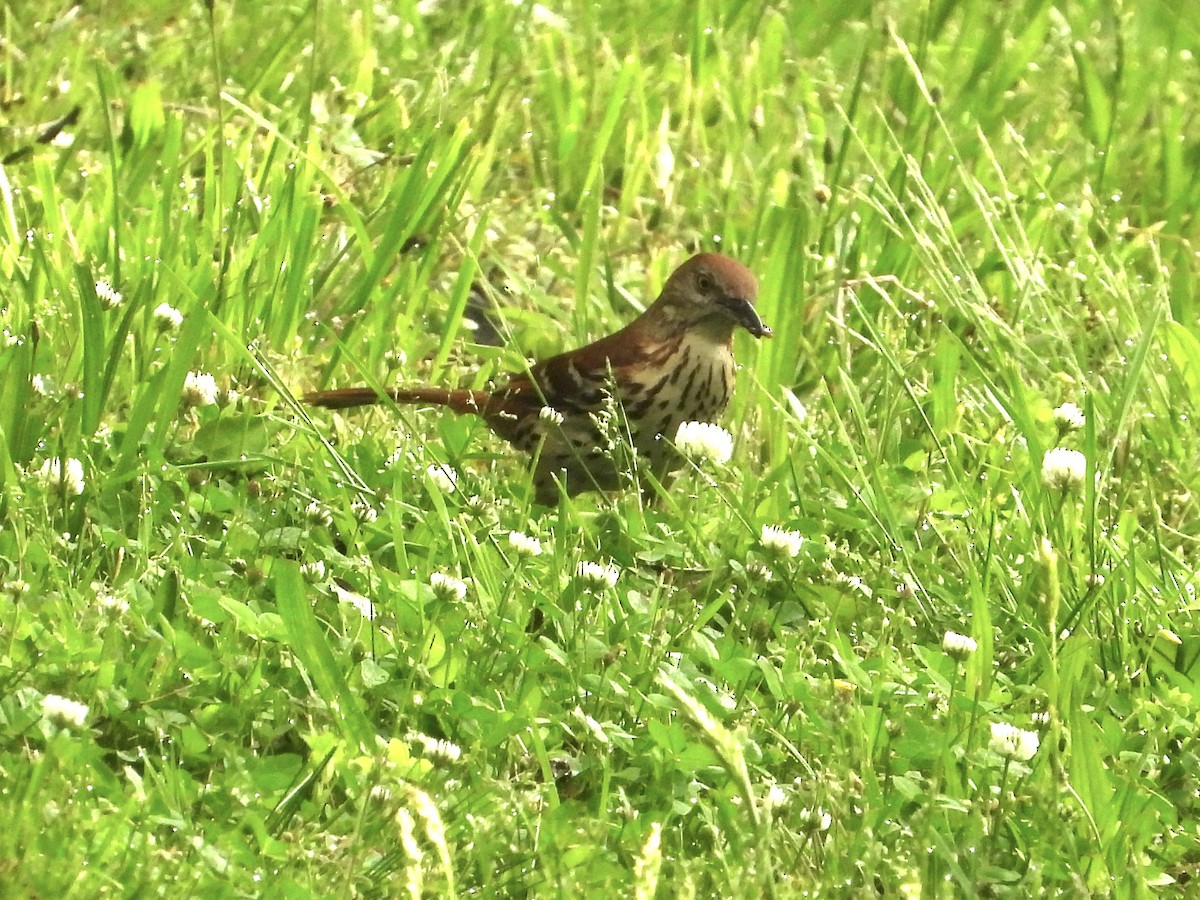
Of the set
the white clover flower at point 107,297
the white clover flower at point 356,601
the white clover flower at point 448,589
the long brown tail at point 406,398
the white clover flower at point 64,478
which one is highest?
the white clover flower at point 107,297

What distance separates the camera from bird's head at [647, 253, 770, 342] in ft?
15.3

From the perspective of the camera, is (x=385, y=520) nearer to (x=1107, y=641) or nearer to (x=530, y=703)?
(x=530, y=703)

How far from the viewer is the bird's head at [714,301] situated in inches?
184

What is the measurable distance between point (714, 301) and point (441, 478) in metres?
1.03

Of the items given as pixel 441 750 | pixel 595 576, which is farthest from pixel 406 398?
pixel 441 750

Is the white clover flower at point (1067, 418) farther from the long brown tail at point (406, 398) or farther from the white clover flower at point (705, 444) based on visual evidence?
the long brown tail at point (406, 398)

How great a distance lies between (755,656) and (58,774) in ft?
4.38

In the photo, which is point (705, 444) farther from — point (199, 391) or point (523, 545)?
point (199, 391)

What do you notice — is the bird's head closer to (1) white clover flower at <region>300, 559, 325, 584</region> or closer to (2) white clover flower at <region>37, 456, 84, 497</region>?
(1) white clover flower at <region>300, 559, 325, 584</region>

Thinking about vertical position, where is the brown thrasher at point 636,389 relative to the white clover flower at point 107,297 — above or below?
below

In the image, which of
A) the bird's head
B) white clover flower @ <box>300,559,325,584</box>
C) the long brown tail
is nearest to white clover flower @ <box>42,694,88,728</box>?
white clover flower @ <box>300,559,325,584</box>

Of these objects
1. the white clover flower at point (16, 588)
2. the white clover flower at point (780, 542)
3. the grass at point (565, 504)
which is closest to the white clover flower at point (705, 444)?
the grass at point (565, 504)

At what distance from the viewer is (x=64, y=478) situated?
11.2 ft

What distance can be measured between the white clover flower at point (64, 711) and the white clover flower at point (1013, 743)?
1319 mm
